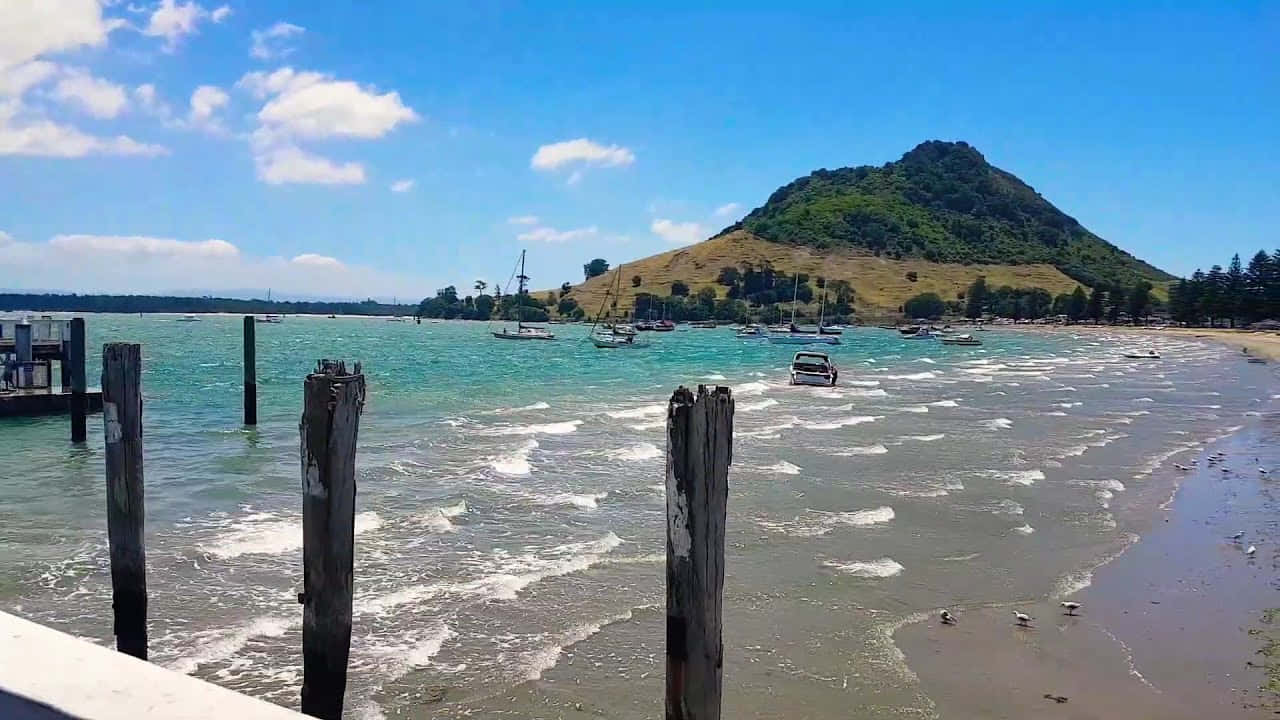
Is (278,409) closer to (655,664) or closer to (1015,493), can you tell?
(1015,493)

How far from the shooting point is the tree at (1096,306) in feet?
568

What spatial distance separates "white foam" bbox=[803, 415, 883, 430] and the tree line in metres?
120

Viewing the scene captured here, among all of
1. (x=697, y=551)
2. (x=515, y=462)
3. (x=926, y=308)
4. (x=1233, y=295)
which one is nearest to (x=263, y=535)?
(x=515, y=462)

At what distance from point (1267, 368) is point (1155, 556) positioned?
62.5 metres

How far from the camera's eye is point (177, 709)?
8.59ft

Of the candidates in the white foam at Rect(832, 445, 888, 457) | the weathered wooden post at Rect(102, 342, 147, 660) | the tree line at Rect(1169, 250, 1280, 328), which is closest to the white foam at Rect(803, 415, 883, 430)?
the white foam at Rect(832, 445, 888, 457)

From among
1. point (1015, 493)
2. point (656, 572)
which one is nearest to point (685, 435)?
point (656, 572)

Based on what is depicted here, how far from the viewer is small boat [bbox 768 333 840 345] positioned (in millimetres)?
114750

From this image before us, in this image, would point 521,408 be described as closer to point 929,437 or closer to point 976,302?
point 929,437

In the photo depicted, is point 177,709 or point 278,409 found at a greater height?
point 177,709

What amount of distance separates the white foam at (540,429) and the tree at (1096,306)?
6515 inches

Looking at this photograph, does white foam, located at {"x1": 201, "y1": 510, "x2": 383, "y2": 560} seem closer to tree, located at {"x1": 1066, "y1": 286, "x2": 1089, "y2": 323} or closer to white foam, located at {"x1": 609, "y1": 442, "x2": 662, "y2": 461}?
white foam, located at {"x1": 609, "y1": 442, "x2": 662, "y2": 461}

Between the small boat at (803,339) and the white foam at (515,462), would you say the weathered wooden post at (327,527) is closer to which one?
the white foam at (515,462)

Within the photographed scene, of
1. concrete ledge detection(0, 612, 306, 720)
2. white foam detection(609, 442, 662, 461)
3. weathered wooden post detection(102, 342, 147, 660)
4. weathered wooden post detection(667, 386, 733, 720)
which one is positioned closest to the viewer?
concrete ledge detection(0, 612, 306, 720)
